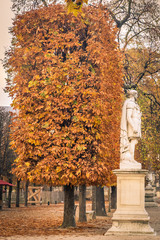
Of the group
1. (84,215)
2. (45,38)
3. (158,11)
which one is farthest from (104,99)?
(158,11)

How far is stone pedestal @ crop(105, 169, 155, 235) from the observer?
37.6 feet

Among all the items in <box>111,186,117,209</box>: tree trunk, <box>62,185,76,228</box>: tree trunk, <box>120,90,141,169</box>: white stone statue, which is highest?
<box>120,90,141,169</box>: white stone statue

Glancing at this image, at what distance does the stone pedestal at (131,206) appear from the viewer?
37.6 feet

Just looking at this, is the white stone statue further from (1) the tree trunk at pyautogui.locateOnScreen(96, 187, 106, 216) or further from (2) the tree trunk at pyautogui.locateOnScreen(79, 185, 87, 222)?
(1) the tree trunk at pyautogui.locateOnScreen(96, 187, 106, 216)

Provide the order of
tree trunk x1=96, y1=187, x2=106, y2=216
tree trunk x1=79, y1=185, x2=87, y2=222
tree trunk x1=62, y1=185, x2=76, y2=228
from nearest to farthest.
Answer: tree trunk x1=62, y1=185, x2=76, y2=228 < tree trunk x1=79, y1=185, x2=87, y2=222 < tree trunk x1=96, y1=187, x2=106, y2=216

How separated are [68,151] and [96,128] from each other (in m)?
1.49

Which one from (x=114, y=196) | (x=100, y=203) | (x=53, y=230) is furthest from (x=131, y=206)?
(x=114, y=196)

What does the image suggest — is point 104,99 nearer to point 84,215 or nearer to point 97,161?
point 97,161

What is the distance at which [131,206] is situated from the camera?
11.9 m

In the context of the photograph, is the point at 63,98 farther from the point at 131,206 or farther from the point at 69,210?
the point at 131,206

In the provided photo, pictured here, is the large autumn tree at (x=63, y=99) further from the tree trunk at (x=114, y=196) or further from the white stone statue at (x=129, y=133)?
the tree trunk at (x=114, y=196)

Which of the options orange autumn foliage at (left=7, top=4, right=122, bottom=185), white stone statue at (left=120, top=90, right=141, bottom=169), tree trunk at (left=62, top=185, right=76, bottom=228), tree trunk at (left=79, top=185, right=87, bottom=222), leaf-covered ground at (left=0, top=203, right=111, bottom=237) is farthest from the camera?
tree trunk at (left=79, top=185, right=87, bottom=222)

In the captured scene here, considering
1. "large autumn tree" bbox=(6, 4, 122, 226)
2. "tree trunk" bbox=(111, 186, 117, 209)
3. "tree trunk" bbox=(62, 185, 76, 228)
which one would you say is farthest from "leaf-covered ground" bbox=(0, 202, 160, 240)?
"tree trunk" bbox=(111, 186, 117, 209)

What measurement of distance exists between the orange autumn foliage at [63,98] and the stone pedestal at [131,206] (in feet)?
5.63
